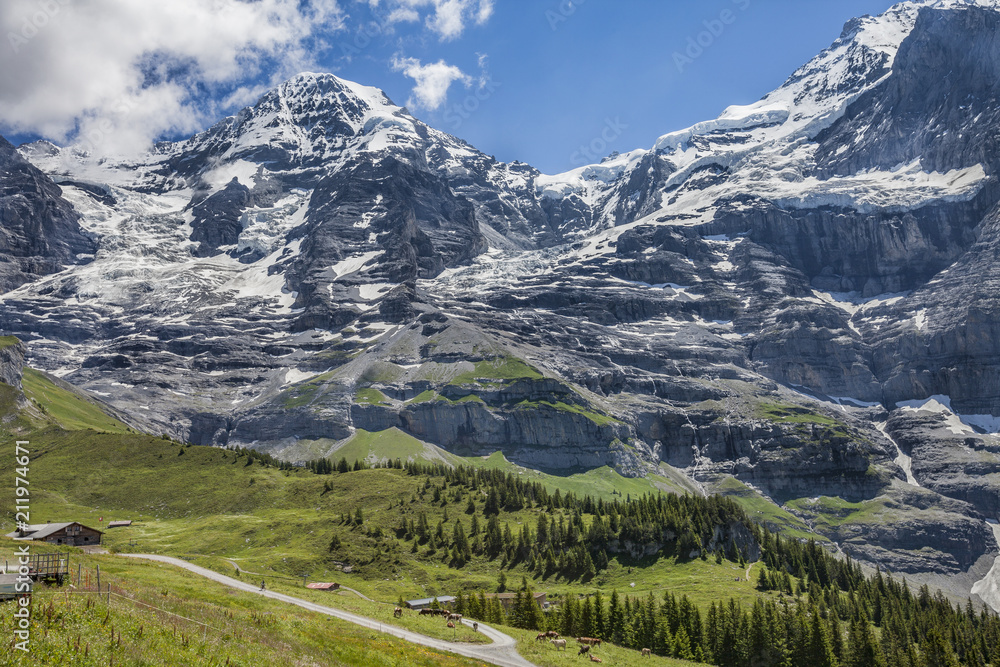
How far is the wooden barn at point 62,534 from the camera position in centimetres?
9241

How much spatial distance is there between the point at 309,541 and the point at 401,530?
66.8 ft

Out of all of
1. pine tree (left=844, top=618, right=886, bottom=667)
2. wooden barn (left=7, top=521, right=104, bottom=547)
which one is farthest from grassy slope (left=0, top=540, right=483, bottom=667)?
pine tree (left=844, top=618, right=886, bottom=667)

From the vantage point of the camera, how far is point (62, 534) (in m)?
94.8

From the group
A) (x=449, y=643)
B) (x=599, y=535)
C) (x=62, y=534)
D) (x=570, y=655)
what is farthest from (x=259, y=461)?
(x=570, y=655)

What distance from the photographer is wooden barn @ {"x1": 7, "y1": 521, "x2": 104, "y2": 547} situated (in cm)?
9241

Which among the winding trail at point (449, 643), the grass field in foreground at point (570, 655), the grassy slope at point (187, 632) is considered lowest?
the grass field in foreground at point (570, 655)

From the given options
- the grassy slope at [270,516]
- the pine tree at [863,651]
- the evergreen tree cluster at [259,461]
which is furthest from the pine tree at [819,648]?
the evergreen tree cluster at [259,461]

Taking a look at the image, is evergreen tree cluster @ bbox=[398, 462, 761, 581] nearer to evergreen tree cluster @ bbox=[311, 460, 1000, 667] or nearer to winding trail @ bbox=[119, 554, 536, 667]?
evergreen tree cluster @ bbox=[311, 460, 1000, 667]

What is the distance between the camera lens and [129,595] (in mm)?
46594

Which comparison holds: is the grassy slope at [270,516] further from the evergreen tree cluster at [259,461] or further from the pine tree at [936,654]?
the pine tree at [936,654]

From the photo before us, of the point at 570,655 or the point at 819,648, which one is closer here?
the point at 570,655

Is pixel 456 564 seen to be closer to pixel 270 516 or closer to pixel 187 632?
pixel 270 516

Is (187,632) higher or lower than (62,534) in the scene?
lower

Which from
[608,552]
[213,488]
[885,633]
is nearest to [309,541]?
[213,488]
